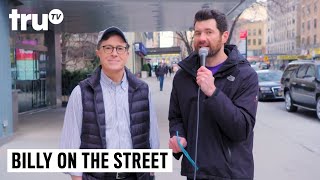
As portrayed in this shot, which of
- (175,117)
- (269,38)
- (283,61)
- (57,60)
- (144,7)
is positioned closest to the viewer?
(175,117)

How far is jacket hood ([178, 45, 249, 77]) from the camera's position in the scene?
2.50m

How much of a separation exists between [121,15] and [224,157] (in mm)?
10606

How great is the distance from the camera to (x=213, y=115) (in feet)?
7.69

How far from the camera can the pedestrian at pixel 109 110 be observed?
2.69 meters

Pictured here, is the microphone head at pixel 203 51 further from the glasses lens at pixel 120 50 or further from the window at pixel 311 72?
the window at pixel 311 72

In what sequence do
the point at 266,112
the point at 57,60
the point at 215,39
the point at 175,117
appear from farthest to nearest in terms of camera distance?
the point at 57,60 < the point at 266,112 < the point at 175,117 < the point at 215,39

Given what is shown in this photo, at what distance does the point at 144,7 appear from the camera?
1112 cm

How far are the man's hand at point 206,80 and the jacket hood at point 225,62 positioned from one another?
8.8 inches

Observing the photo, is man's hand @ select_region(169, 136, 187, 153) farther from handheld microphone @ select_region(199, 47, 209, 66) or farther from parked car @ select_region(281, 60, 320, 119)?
parked car @ select_region(281, 60, 320, 119)

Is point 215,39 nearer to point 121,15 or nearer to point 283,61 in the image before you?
point 121,15

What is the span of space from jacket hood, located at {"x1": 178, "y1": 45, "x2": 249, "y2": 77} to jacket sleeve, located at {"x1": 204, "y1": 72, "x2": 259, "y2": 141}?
116mm

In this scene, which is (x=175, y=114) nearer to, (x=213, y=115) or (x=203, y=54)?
(x=213, y=115)

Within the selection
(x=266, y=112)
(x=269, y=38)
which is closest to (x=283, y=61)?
(x=269, y=38)

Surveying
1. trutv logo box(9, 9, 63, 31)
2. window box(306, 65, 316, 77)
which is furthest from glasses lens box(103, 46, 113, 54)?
window box(306, 65, 316, 77)
